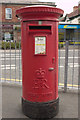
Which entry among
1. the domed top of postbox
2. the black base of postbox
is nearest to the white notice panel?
the domed top of postbox

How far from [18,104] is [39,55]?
147 cm

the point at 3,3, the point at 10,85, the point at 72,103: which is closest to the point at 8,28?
the point at 3,3

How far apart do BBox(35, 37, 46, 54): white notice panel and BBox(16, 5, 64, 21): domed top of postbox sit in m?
0.36

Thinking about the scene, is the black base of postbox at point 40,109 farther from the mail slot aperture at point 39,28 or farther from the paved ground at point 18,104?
the mail slot aperture at point 39,28

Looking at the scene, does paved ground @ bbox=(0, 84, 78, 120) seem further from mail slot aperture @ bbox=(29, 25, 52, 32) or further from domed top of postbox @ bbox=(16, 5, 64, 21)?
domed top of postbox @ bbox=(16, 5, 64, 21)

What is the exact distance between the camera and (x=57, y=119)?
302 centimetres

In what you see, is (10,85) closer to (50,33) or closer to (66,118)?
(66,118)

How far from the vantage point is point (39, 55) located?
2828 mm

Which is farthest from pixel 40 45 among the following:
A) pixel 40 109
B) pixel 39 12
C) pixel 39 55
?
pixel 40 109

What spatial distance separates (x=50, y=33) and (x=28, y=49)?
0.49 meters

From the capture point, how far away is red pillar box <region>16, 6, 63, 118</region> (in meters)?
2.72

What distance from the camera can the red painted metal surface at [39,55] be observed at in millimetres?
2721

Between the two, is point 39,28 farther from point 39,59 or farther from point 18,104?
point 18,104

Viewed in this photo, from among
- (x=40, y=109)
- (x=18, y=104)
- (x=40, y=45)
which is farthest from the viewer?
(x=18, y=104)
